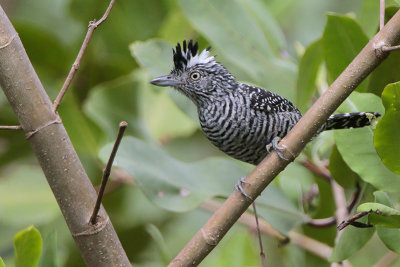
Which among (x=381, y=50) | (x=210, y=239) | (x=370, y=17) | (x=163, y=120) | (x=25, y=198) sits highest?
(x=370, y=17)

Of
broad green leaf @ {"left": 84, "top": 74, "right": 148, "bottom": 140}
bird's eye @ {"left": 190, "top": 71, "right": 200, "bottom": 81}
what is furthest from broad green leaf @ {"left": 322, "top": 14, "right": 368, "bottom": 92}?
broad green leaf @ {"left": 84, "top": 74, "right": 148, "bottom": 140}

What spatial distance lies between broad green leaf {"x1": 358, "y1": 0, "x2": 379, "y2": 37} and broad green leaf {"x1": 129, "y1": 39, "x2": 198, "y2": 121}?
971mm

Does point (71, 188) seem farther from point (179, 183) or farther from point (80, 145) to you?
point (80, 145)

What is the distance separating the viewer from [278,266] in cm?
435

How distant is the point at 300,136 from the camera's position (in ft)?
6.92

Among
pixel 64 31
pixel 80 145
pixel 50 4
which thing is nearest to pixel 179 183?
pixel 80 145

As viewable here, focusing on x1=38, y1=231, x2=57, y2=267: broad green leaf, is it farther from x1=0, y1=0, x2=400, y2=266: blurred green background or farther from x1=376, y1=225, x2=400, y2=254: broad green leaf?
x1=376, y1=225, x2=400, y2=254: broad green leaf

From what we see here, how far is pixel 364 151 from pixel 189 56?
3.68ft

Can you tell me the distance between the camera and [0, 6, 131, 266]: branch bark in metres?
2.08

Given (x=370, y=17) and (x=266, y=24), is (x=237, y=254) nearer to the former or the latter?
(x=370, y=17)

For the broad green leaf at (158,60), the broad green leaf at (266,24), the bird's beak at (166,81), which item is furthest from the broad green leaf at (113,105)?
the broad green leaf at (266,24)

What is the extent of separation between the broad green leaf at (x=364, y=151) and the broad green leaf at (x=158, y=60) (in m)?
0.99

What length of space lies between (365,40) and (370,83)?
193mm

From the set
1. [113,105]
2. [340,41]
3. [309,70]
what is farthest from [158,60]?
[340,41]
